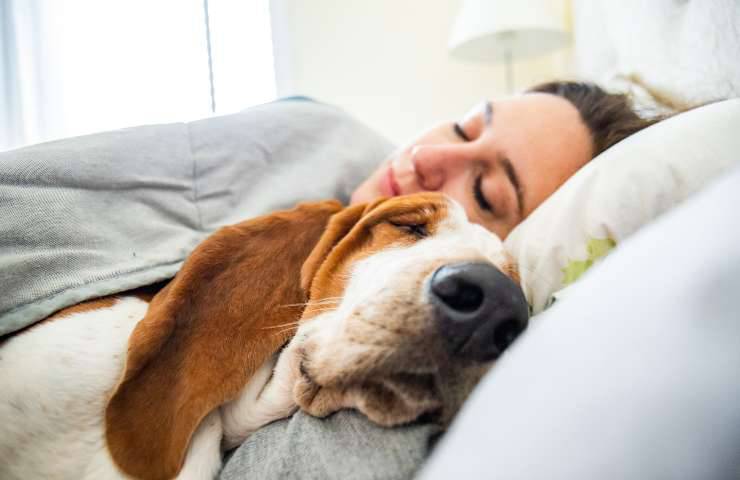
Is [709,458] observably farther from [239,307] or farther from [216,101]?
[216,101]

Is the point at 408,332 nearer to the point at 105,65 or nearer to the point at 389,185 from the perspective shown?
the point at 389,185

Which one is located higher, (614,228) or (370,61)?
(370,61)

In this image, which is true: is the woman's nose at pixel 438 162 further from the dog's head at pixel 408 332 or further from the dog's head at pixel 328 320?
the dog's head at pixel 408 332

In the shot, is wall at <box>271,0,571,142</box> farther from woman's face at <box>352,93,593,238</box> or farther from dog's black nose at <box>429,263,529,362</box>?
dog's black nose at <box>429,263,529,362</box>

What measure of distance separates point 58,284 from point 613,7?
2.13 metres

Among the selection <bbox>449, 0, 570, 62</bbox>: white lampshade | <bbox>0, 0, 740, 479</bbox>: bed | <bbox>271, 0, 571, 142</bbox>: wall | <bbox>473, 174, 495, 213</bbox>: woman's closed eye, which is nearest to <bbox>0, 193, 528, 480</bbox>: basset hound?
<bbox>0, 0, 740, 479</bbox>: bed

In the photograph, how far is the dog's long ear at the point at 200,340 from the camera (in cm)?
75

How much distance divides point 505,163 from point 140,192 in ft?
3.05

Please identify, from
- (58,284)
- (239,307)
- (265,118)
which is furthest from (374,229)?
(265,118)

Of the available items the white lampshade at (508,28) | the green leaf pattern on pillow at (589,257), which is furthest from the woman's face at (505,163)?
the white lampshade at (508,28)

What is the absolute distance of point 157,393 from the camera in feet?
2.53

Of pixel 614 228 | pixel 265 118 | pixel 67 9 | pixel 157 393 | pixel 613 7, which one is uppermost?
pixel 67 9

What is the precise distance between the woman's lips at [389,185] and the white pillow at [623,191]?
1.55ft

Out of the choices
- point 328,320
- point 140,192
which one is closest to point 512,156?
point 328,320
